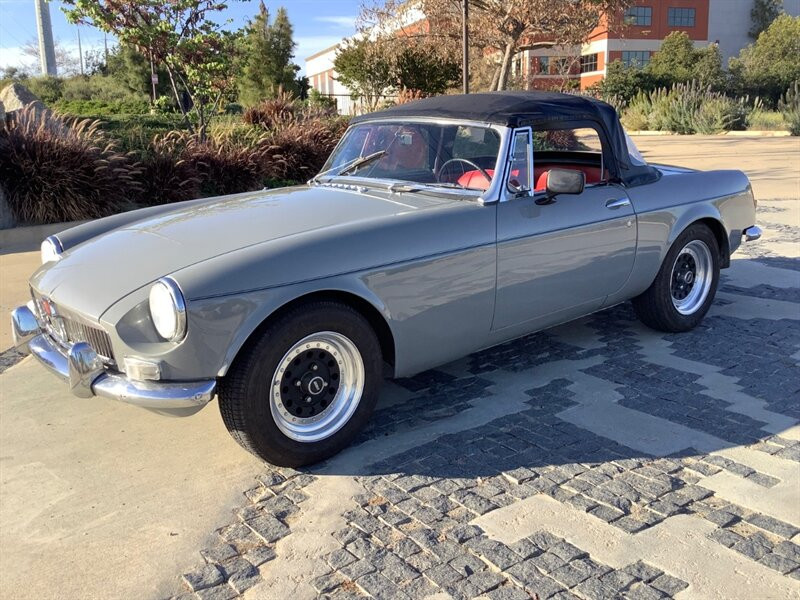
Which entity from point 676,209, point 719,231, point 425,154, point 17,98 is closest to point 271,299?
point 425,154

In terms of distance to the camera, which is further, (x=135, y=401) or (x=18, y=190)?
(x=18, y=190)

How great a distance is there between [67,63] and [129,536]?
7321 cm

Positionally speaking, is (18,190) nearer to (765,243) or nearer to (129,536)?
(129,536)

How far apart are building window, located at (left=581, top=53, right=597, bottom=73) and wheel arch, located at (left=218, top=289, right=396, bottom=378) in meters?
55.6

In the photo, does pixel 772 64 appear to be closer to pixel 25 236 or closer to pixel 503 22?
pixel 503 22

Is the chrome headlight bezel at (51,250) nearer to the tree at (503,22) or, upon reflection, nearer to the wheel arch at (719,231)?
the wheel arch at (719,231)

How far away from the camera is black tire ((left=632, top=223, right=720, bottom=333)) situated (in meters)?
4.77

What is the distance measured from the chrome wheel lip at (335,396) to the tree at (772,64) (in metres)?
39.0

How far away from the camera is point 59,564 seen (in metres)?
2.63

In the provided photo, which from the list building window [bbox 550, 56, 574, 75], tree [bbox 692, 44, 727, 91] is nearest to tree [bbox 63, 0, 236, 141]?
building window [bbox 550, 56, 574, 75]

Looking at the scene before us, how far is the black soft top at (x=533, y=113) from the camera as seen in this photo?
4023 mm

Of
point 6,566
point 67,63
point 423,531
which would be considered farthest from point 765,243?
point 67,63

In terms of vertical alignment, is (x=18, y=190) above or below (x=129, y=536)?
above

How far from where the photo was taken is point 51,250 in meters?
3.96
